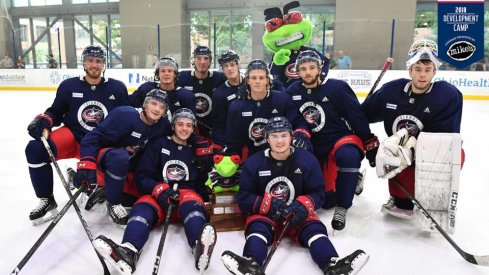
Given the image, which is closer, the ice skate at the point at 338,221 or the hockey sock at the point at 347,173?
the ice skate at the point at 338,221

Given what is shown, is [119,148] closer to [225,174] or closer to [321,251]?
[225,174]

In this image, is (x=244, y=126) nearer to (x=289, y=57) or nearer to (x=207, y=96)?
(x=207, y=96)

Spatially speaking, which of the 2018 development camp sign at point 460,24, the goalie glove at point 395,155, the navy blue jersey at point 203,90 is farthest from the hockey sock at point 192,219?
the 2018 development camp sign at point 460,24

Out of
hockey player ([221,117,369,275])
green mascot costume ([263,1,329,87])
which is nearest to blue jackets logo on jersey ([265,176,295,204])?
hockey player ([221,117,369,275])

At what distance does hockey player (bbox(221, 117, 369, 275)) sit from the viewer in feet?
6.60

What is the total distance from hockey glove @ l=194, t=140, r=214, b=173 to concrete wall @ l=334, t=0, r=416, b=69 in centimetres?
799

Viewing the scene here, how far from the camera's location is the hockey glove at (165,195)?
229 cm

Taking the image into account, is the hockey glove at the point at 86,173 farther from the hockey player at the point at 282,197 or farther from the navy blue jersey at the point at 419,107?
the navy blue jersey at the point at 419,107

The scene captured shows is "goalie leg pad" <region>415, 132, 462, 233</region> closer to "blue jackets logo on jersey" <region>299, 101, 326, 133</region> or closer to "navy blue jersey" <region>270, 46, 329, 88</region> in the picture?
"blue jackets logo on jersey" <region>299, 101, 326, 133</region>

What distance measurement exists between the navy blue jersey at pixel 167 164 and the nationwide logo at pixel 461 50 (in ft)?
22.2

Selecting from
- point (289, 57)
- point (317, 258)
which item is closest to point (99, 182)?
point (317, 258)

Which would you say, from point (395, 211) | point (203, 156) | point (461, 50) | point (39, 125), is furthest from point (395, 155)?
point (461, 50)

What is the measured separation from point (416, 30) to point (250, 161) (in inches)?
351

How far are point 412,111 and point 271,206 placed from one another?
115cm
